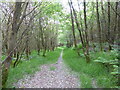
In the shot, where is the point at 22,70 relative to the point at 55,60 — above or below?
above

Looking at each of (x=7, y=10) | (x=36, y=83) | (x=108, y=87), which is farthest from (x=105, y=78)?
(x=7, y=10)

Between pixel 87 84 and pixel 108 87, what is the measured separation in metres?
0.76

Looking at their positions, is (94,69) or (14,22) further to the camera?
(94,69)

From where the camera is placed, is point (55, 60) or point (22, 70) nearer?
point (22, 70)

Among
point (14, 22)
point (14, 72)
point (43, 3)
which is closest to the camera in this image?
point (14, 22)

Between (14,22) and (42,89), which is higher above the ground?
(14,22)

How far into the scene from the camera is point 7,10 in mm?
3652

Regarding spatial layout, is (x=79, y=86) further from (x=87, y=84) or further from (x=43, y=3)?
(x=43, y=3)

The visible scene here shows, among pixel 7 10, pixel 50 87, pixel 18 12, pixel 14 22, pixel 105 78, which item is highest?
pixel 7 10

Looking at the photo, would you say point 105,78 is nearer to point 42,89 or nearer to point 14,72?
point 42,89

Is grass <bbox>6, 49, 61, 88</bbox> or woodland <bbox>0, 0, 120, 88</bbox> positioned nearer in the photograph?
woodland <bbox>0, 0, 120, 88</bbox>

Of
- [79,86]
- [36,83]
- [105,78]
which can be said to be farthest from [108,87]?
[36,83]

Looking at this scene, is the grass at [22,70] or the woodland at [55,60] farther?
the grass at [22,70]

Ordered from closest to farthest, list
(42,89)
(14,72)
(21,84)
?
(42,89), (21,84), (14,72)
